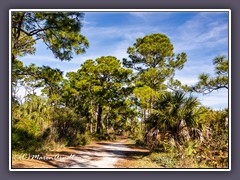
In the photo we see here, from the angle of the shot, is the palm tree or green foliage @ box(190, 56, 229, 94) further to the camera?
the palm tree

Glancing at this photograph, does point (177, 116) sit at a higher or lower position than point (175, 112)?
lower

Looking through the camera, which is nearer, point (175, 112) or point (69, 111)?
point (175, 112)

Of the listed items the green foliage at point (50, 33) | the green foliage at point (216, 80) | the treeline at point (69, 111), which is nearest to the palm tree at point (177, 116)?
the treeline at point (69, 111)

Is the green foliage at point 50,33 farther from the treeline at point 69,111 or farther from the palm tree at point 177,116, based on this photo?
the palm tree at point 177,116

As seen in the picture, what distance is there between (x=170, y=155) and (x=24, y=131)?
16.1 ft

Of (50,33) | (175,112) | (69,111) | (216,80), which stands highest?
(50,33)

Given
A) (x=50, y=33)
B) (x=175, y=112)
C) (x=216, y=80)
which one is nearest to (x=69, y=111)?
(x=175, y=112)

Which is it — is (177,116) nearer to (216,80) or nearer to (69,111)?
(216,80)

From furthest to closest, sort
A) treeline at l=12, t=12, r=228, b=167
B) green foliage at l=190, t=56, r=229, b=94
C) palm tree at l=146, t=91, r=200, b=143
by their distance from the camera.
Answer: palm tree at l=146, t=91, r=200, b=143
treeline at l=12, t=12, r=228, b=167
green foliage at l=190, t=56, r=229, b=94

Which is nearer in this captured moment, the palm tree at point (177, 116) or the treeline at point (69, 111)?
the treeline at point (69, 111)

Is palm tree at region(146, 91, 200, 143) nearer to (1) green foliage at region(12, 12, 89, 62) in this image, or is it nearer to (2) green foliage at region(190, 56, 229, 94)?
(2) green foliage at region(190, 56, 229, 94)

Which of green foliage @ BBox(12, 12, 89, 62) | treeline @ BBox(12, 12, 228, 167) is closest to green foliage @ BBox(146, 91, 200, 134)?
treeline @ BBox(12, 12, 228, 167)

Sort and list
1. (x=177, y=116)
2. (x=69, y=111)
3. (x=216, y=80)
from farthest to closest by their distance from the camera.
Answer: (x=69, y=111), (x=177, y=116), (x=216, y=80)
